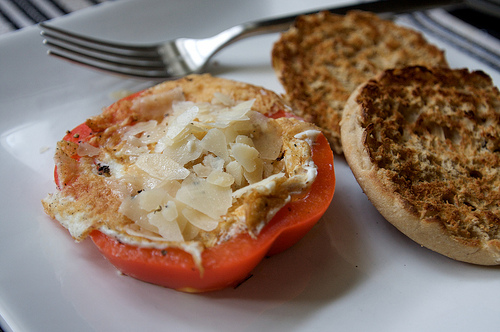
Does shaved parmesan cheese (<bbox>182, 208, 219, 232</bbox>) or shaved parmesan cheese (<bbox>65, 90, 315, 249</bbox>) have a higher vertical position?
shaved parmesan cheese (<bbox>65, 90, 315, 249</bbox>)

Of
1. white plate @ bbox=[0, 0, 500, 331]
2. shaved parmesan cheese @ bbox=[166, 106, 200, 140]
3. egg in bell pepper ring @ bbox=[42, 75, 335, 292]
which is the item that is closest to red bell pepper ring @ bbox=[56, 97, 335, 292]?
egg in bell pepper ring @ bbox=[42, 75, 335, 292]

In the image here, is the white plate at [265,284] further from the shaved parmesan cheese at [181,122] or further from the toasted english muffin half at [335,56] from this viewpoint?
the shaved parmesan cheese at [181,122]

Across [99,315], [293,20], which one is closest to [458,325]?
[99,315]

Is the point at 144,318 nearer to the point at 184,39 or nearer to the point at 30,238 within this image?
the point at 30,238

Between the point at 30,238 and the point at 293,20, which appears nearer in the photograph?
the point at 30,238

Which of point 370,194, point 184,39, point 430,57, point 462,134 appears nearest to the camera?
point 370,194

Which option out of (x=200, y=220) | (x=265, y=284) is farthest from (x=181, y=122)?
(x=265, y=284)

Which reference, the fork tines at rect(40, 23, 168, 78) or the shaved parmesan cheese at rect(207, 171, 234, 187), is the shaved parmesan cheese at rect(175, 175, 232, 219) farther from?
the fork tines at rect(40, 23, 168, 78)
